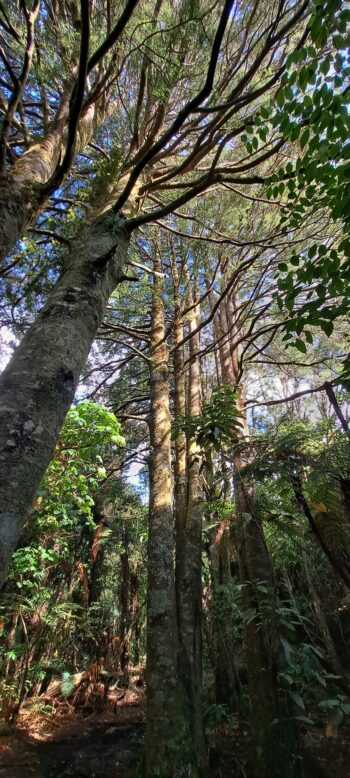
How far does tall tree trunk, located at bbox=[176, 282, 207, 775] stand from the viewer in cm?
346

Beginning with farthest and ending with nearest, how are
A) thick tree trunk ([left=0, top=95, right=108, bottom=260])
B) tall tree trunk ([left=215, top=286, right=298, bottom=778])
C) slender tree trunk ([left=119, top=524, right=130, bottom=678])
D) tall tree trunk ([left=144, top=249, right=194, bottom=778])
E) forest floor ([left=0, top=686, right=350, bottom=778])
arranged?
slender tree trunk ([left=119, top=524, right=130, bottom=678]) → forest floor ([left=0, top=686, right=350, bottom=778]) → tall tree trunk ([left=215, top=286, right=298, bottom=778]) → tall tree trunk ([left=144, top=249, right=194, bottom=778]) → thick tree trunk ([left=0, top=95, right=108, bottom=260])

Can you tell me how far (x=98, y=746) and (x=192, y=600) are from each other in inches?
159

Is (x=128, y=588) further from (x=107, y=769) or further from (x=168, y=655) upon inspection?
(x=168, y=655)

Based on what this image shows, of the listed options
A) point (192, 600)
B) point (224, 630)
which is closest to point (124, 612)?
point (224, 630)

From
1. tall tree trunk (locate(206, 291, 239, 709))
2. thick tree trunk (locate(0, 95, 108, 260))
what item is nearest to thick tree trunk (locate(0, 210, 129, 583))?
thick tree trunk (locate(0, 95, 108, 260))

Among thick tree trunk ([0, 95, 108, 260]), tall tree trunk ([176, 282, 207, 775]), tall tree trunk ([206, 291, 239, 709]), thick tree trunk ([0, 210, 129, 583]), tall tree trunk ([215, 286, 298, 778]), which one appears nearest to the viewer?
thick tree trunk ([0, 210, 129, 583])

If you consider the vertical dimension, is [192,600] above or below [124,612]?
below

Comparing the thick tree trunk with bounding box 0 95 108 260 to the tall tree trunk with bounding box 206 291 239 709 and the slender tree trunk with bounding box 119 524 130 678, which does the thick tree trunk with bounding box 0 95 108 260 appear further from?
the slender tree trunk with bounding box 119 524 130 678

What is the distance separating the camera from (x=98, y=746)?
5.99 meters

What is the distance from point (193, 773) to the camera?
3.00 metres

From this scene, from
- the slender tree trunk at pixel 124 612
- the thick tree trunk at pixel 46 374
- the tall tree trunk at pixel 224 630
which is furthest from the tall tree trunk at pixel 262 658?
the slender tree trunk at pixel 124 612

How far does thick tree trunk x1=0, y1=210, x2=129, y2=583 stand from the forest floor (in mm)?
3782

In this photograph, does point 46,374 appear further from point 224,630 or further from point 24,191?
point 224,630

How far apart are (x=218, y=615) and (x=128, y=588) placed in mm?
6031
